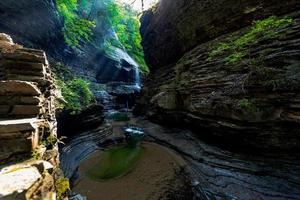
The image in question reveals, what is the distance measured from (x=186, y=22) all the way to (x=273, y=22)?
23.3 ft

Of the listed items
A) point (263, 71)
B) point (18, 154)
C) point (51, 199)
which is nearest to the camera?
point (51, 199)

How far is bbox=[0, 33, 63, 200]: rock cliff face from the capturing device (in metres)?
2.52

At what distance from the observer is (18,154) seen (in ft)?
10.5

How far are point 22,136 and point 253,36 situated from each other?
10.2m

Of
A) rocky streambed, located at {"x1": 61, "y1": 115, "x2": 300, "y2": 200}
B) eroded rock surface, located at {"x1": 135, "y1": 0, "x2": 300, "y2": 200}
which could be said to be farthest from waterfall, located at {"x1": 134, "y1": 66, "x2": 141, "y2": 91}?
rocky streambed, located at {"x1": 61, "y1": 115, "x2": 300, "y2": 200}

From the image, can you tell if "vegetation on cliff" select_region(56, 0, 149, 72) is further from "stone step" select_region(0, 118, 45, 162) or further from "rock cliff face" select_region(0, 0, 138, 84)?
"stone step" select_region(0, 118, 45, 162)

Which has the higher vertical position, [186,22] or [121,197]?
[186,22]

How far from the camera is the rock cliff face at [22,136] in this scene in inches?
99.3

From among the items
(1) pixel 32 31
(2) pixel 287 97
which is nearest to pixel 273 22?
(2) pixel 287 97

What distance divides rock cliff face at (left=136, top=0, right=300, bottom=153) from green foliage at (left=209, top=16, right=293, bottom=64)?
0.32 ft

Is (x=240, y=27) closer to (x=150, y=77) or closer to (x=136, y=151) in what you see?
(x=136, y=151)

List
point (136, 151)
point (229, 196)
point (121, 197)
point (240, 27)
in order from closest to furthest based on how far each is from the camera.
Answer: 1. point (229, 196)
2. point (121, 197)
3. point (240, 27)
4. point (136, 151)

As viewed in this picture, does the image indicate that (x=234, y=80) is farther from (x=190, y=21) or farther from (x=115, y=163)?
(x=190, y=21)

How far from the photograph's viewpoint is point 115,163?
1062 centimetres
